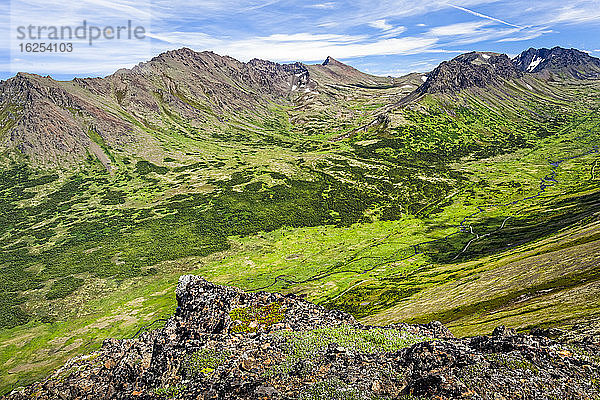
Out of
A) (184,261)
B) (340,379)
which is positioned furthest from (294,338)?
(184,261)

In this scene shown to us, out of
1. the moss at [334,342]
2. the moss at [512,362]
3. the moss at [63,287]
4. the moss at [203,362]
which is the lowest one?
the moss at [63,287]

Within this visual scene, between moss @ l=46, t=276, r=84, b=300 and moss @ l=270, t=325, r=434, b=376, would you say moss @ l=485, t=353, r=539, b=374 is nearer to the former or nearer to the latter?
moss @ l=270, t=325, r=434, b=376

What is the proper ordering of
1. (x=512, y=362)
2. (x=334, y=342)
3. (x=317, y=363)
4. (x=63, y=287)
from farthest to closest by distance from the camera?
(x=63, y=287) < (x=334, y=342) < (x=317, y=363) < (x=512, y=362)

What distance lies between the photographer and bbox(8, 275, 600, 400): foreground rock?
76.8 feet

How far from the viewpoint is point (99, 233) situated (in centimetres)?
18638

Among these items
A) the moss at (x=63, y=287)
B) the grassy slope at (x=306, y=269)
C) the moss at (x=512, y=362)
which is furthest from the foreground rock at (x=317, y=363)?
the moss at (x=63, y=287)

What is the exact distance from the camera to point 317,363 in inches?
1166

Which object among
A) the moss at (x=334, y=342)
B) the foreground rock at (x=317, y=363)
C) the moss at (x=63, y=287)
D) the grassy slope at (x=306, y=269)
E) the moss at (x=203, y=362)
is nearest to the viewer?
the foreground rock at (x=317, y=363)

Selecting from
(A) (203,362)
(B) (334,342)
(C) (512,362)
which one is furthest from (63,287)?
(C) (512,362)

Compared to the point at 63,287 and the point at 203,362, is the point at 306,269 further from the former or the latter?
the point at 203,362

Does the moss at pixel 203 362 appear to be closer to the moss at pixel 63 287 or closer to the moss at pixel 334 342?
the moss at pixel 334 342

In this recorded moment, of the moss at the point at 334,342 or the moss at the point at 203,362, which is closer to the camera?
the moss at the point at 334,342

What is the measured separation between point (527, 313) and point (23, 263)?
198 m

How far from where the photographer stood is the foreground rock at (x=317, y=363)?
23.4 m
